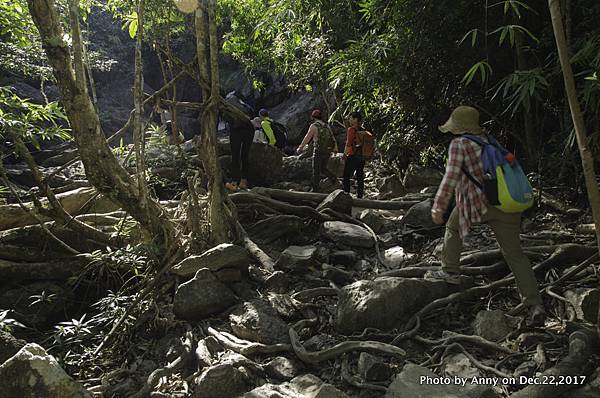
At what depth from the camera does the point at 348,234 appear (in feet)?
18.8

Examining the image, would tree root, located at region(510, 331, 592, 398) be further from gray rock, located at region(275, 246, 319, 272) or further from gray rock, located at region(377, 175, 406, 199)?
gray rock, located at region(377, 175, 406, 199)

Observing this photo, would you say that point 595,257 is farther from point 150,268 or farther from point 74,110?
point 74,110

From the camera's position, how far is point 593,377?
269 centimetres

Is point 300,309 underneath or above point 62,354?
underneath

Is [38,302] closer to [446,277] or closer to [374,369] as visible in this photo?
[374,369]

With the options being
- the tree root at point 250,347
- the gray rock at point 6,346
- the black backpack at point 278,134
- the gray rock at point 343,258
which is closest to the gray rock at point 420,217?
the gray rock at point 343,258

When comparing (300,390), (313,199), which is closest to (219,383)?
(300,390)

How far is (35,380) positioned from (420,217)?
458cm

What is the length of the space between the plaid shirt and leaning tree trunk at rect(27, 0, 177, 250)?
2882mm

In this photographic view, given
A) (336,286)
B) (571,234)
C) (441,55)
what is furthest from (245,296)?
(441,55)

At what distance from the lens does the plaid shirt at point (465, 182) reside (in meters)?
3.43

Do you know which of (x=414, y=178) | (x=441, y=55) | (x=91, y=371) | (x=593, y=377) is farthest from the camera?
(x=414, y=178)

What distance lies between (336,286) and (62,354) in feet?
8.22

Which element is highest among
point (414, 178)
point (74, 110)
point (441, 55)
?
point (74, 110)
